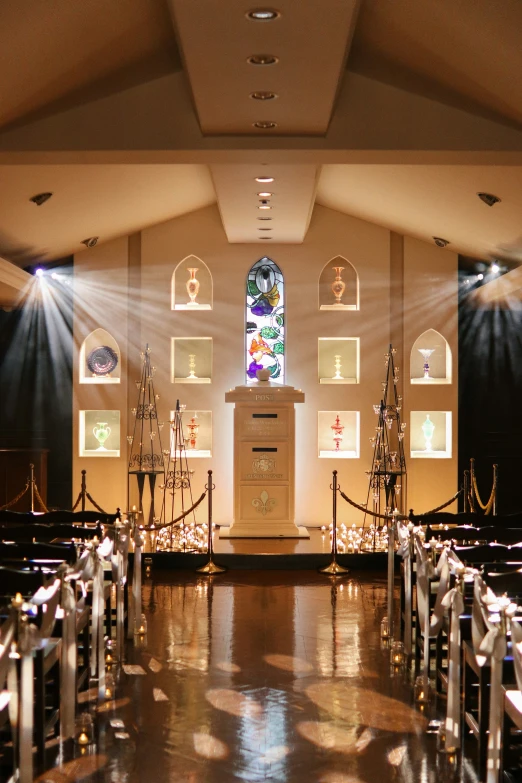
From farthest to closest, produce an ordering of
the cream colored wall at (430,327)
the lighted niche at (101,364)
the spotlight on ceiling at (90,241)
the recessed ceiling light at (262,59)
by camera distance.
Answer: the lighted niche at (101,364)
the cream colored wall at (430,327)
the spotlight on ceiling at (90,241)
the recessed ceiling light at (262,59)

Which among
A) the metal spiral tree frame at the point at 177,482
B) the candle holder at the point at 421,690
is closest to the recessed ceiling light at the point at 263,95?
the candle holder at the point at 421,690

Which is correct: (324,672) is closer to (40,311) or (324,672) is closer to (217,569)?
(217,569)

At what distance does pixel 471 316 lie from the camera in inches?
498

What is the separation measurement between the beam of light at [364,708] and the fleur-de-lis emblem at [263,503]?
5983 mm

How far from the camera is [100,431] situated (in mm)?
13008

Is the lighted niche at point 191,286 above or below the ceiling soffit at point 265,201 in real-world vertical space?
below

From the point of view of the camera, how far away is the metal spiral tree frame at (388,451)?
1195 centimetres

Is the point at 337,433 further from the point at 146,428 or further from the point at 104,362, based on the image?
the point at 104,362

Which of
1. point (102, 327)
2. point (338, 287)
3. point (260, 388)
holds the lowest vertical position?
point (260, 388)

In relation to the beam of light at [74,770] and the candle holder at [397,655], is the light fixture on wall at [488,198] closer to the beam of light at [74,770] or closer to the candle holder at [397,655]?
the candle holder at [397,655]

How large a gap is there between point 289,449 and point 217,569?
98.9 inches

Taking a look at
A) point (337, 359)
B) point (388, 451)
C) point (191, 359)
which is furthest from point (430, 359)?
point (191, 359)

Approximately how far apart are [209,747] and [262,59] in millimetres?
4189

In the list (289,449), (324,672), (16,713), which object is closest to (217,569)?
(289,449)
